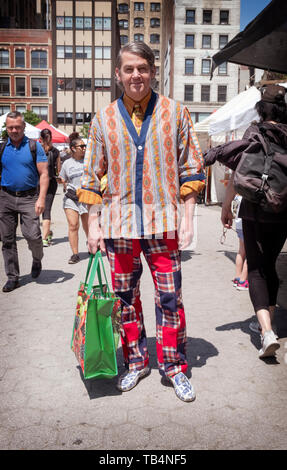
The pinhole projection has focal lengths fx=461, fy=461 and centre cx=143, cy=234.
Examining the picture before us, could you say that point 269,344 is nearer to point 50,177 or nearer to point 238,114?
point 50,177

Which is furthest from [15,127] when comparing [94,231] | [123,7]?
[123,7]

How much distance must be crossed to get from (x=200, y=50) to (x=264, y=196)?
58.1 m

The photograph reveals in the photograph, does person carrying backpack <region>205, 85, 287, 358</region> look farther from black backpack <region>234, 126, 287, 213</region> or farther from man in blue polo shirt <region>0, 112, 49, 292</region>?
man in blue polo shirt <region>0, 112, 49, 292</region>

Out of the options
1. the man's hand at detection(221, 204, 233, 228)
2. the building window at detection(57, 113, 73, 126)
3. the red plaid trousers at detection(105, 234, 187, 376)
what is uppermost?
the building window at detection(57, 113, 73, 126)

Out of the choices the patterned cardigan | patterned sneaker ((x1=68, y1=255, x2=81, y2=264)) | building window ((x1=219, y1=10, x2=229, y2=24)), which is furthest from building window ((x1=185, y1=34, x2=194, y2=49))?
the patterned cardigan

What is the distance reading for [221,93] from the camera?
185ft

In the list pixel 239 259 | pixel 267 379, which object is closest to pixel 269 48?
pixel 239 259

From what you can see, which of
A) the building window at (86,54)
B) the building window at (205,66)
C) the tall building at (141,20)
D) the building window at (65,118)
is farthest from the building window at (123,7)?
the building window at (65,118)

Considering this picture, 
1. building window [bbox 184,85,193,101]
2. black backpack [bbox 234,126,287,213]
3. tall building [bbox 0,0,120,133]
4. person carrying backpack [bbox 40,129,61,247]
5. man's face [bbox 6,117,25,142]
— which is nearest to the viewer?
black backpack [bbox 234,126,287,213]

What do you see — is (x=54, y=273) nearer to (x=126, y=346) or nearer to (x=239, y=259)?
(x=239, y=259)

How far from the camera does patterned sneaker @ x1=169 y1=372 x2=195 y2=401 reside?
2.95m

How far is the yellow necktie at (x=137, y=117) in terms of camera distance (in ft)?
9.43

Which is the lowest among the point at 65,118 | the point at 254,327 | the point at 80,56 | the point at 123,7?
the point at 254,327
